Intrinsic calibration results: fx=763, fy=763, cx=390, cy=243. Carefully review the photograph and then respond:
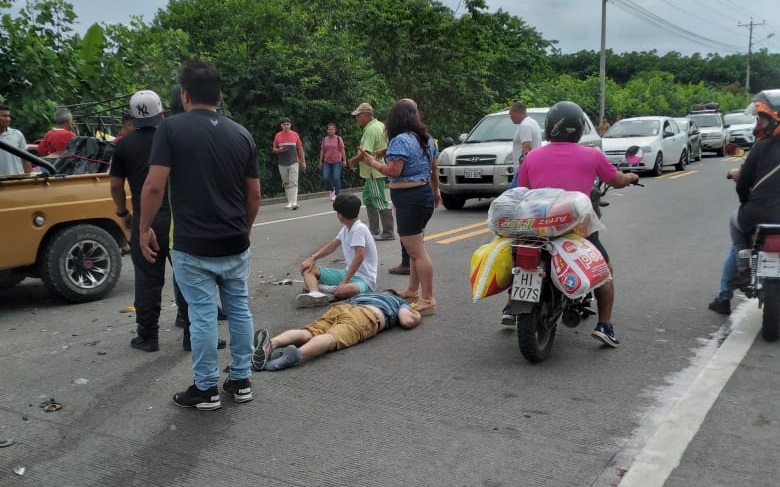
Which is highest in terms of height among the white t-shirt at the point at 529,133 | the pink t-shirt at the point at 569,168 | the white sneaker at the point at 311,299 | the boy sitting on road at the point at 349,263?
the white t-shirt at the point at 529,133

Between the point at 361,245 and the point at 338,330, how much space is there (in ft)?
4.33

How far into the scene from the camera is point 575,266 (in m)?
4.91

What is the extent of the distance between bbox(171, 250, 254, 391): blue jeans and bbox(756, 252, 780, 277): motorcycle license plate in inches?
146

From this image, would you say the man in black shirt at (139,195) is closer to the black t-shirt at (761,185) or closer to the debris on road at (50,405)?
the debris on road at (50,405)

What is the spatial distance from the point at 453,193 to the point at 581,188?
9.05 meters

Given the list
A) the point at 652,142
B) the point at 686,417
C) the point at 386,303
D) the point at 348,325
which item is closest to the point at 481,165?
the point at 386,303

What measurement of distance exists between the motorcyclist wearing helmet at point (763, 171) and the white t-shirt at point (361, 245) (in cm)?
305

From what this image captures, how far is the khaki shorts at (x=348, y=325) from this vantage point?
552 cm

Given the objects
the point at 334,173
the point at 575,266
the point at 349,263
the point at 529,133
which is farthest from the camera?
the point at 334,173

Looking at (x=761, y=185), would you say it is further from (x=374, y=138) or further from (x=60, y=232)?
(x=60, y=232)

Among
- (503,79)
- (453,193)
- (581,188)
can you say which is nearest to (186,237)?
(581,188)

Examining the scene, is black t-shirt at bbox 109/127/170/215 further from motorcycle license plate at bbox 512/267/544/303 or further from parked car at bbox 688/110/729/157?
parked car at bbox 688/110/729/157

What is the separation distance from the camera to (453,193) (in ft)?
47.0

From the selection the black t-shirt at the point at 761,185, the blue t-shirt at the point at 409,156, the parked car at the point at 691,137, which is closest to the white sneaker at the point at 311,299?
the blue t-shirt at the point at 409,156
